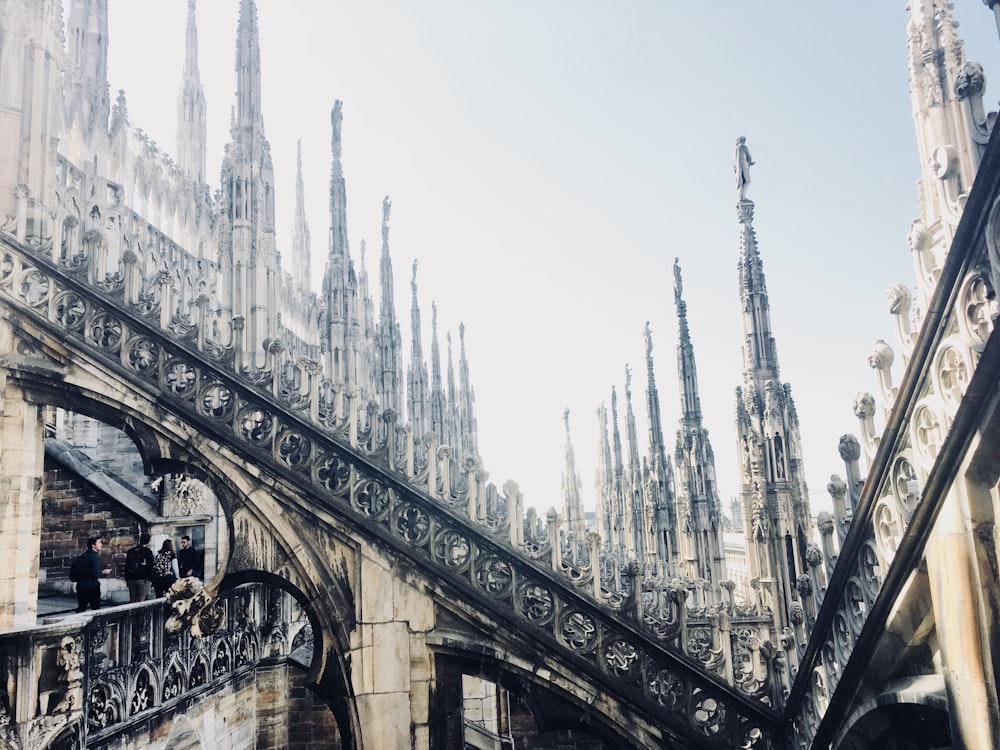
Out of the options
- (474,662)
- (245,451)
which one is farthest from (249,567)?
(474,662)

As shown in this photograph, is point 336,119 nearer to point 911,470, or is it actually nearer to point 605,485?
point 911,470

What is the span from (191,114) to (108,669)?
106ft

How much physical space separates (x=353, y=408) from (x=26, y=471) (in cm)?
374

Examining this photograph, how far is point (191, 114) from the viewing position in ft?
119

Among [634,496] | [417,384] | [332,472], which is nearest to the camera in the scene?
[332,472]

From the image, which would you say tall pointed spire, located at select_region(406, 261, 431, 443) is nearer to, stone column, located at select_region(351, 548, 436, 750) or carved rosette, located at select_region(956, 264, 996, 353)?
stone column, located at select_region(351, 548, 436, 750)

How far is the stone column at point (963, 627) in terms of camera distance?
471 centimetres

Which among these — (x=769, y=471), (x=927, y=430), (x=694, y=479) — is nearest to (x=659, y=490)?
(x=694, y=479)

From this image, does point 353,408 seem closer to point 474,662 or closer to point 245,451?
point 245,451

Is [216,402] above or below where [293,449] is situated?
above

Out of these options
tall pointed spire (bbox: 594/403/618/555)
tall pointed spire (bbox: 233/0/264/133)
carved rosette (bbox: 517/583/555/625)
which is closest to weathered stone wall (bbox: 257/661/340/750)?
carved rosette (bbox: 517/583/555/625)

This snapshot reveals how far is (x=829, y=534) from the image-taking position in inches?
260

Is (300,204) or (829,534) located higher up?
(300,204)

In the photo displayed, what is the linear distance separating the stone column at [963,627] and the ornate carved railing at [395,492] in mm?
2427
